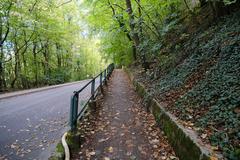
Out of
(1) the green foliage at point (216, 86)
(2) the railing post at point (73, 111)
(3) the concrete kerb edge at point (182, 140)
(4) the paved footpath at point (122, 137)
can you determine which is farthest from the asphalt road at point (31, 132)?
(1) the green foliage at point (216, 86)

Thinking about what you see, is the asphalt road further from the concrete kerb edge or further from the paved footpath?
the concrete kerb edge

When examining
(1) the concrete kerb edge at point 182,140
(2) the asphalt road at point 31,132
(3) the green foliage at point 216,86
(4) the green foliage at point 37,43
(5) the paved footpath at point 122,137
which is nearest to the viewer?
(1) the concrete kerb edge at point 182,140

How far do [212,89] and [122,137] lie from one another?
7.95 ft

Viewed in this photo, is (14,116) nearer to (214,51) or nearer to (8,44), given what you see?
(214,51)

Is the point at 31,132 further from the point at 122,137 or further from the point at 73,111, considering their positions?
the point at 122,137

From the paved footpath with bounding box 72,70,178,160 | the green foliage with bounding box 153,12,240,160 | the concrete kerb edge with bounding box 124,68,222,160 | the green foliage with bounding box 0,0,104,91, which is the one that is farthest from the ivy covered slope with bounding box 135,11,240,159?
the green foliage with bounding box 0,0,104,91

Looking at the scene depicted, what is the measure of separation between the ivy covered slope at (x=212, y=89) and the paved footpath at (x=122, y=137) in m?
0.78

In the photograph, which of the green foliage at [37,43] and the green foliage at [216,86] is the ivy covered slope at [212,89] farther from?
the green foliage at [37,43]

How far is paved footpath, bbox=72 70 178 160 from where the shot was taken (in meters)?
4.15

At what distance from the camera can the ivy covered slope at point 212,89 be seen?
3273mm

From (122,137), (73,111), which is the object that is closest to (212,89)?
(122,137)

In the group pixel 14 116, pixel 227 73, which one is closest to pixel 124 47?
pixel 14 116

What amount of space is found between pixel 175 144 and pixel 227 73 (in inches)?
82.5

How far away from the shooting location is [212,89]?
4.54m
